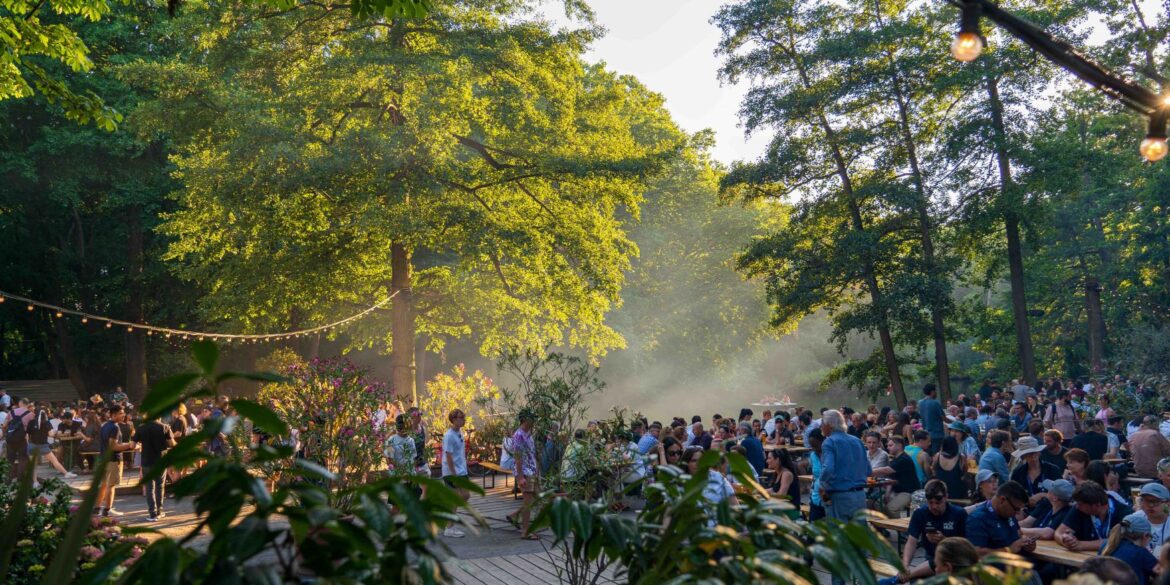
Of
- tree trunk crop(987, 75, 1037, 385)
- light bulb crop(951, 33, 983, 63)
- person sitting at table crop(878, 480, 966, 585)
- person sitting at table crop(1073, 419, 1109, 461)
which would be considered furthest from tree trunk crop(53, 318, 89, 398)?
light bulb crop(951, 33, 983, 63)

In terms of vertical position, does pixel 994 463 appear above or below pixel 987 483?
above

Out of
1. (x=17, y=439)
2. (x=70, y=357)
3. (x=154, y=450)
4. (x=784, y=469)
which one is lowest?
(x=784, y=469)

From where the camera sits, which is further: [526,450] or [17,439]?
[17,439]

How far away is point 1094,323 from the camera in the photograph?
35.3 metres

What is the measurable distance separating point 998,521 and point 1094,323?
3157 cm

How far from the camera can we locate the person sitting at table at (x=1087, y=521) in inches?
311

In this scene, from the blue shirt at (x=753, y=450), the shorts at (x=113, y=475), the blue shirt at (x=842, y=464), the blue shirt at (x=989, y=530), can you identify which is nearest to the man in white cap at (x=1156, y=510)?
the blue shirt at (x=989, y=530)

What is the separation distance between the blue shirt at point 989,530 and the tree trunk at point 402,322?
16851 mm

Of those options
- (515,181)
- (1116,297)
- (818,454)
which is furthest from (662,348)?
(818,454)

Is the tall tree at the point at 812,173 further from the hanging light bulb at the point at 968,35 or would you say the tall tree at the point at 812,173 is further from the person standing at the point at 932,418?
the hanging light bulb at the point at 968,35

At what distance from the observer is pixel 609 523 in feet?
8.70

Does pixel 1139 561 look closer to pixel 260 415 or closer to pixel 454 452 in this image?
pixel 260 415

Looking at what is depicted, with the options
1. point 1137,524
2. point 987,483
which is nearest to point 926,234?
point 987,483

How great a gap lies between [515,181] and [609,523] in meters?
21.6
